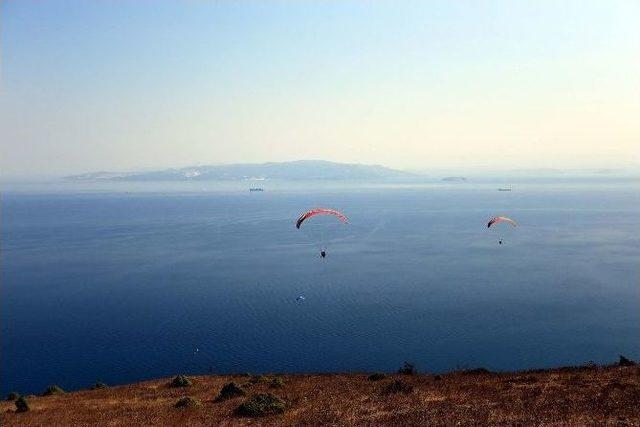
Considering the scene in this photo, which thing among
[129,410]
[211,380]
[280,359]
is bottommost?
[280,359]

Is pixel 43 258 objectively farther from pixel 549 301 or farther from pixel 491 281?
pixel 549 301

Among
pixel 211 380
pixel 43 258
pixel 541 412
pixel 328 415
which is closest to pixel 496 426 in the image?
pixel 541 412

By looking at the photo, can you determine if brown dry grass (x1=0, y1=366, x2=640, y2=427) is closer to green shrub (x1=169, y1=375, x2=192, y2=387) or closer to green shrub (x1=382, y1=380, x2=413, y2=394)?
green shrub (x1=382, y1=380, x2=413, y2=394)

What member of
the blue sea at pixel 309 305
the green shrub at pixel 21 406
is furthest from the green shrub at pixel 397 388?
the blue sea at pixel 309 305

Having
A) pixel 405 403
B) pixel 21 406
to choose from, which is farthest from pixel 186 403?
pixel 405 403

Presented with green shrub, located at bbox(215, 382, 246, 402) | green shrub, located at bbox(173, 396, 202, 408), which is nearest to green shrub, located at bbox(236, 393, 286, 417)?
green shrub, located at bbox(173, 396, 202, 408)

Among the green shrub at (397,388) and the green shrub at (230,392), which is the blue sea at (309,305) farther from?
the green shrub at (397,388)

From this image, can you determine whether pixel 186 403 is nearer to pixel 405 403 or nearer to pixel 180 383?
pixel 180 383
